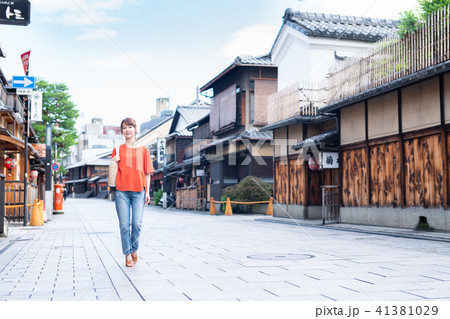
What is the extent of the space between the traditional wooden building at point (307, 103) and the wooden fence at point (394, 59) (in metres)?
2.06

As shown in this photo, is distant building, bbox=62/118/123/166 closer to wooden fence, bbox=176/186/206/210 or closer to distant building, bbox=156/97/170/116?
distant building, bbox=156/97/170/116

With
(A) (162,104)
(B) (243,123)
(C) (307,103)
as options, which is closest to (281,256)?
(C) (307,103)

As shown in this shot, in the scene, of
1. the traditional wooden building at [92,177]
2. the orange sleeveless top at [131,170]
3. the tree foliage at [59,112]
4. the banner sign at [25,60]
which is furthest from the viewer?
the traditional wooden building at [92,177]

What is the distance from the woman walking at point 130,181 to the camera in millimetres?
7172

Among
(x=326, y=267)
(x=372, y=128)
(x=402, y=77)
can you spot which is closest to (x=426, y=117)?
(x=402, y=77)

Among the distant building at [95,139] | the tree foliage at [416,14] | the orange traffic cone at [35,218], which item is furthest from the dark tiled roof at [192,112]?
the distant building at [95,139]

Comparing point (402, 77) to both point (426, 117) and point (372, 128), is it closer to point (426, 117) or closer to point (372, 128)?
point (426, 117)

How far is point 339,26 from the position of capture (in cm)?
2294

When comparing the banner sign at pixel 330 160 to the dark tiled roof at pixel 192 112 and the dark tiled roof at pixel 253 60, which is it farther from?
the dark tiled roof at pixel 192 112

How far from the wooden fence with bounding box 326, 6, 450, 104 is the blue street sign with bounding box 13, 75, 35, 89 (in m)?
10.1

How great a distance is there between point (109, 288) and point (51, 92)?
38.6 metres

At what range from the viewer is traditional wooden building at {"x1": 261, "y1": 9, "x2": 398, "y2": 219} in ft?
65.9

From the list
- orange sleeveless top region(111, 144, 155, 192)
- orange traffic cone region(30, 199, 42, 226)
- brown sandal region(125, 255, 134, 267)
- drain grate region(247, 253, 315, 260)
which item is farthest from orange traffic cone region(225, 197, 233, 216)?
orange sleeveless top region(111, 144, 155, 192)

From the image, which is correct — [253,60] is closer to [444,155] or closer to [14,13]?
[444,155]
